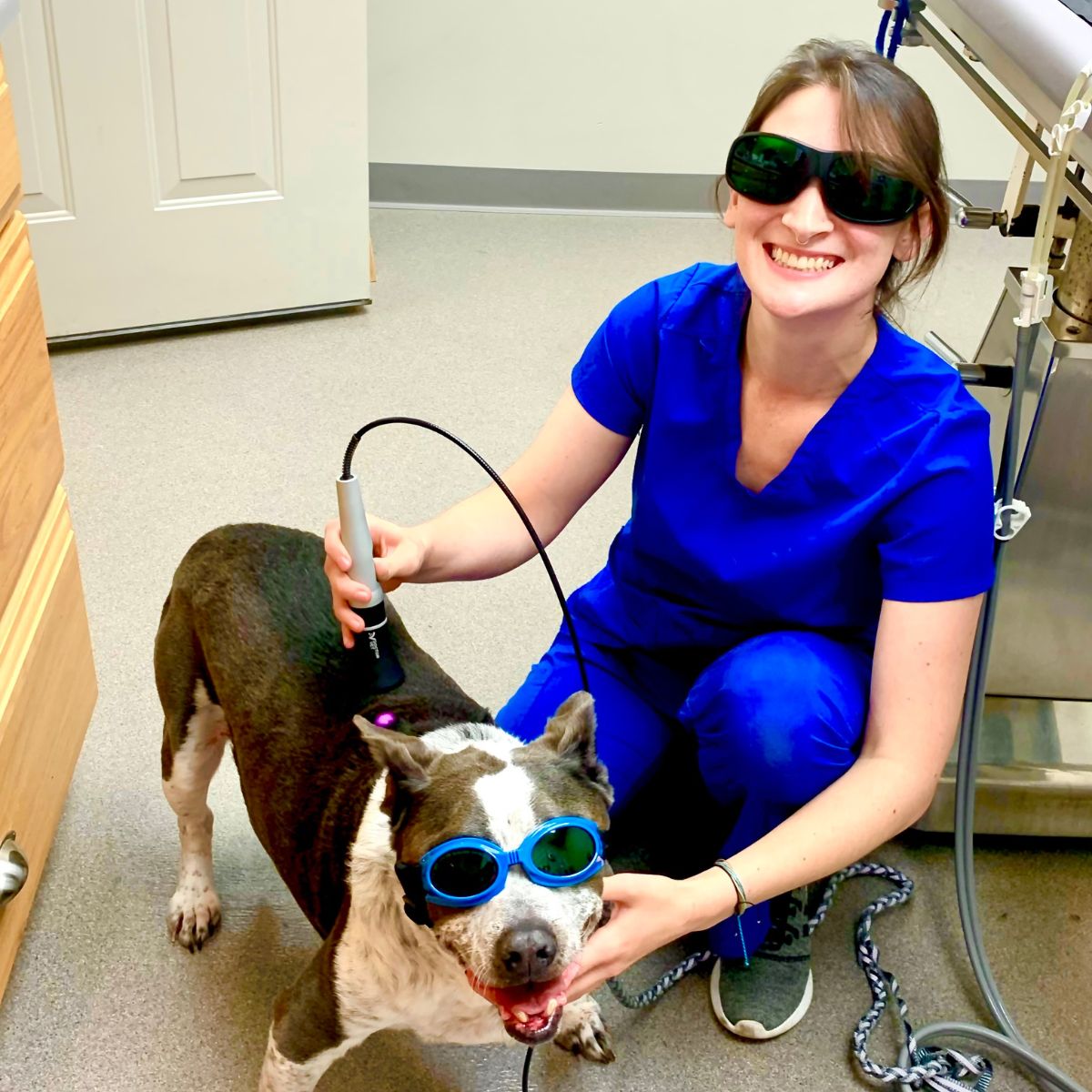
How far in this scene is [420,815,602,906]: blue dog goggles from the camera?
940 millimetres

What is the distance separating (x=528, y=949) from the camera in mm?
928

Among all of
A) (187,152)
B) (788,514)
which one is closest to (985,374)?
(788,514)

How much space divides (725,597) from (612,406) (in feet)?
0.81

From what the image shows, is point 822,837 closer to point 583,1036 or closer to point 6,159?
point 583,1036

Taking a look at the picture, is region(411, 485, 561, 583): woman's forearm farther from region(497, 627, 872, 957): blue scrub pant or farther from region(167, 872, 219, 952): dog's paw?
region(167, 872, 219, 952): dog's paw

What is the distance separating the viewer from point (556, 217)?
3.53 metres

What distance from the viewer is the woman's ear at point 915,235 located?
119 centimetres

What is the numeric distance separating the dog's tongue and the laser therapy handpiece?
0.35 m

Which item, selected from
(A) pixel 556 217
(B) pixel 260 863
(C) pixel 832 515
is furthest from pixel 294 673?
(A) pixel 556 217

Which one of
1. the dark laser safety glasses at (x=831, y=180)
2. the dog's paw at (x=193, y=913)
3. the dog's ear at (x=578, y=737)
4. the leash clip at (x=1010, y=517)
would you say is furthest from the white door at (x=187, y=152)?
the dog's ear at (x=578, y=737)

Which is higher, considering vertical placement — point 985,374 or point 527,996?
point 985,374

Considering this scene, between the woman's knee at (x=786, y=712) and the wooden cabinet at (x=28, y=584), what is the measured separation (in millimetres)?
709

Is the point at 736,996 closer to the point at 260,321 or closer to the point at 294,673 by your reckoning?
the point at 294,673

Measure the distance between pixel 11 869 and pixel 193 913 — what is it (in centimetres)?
31
